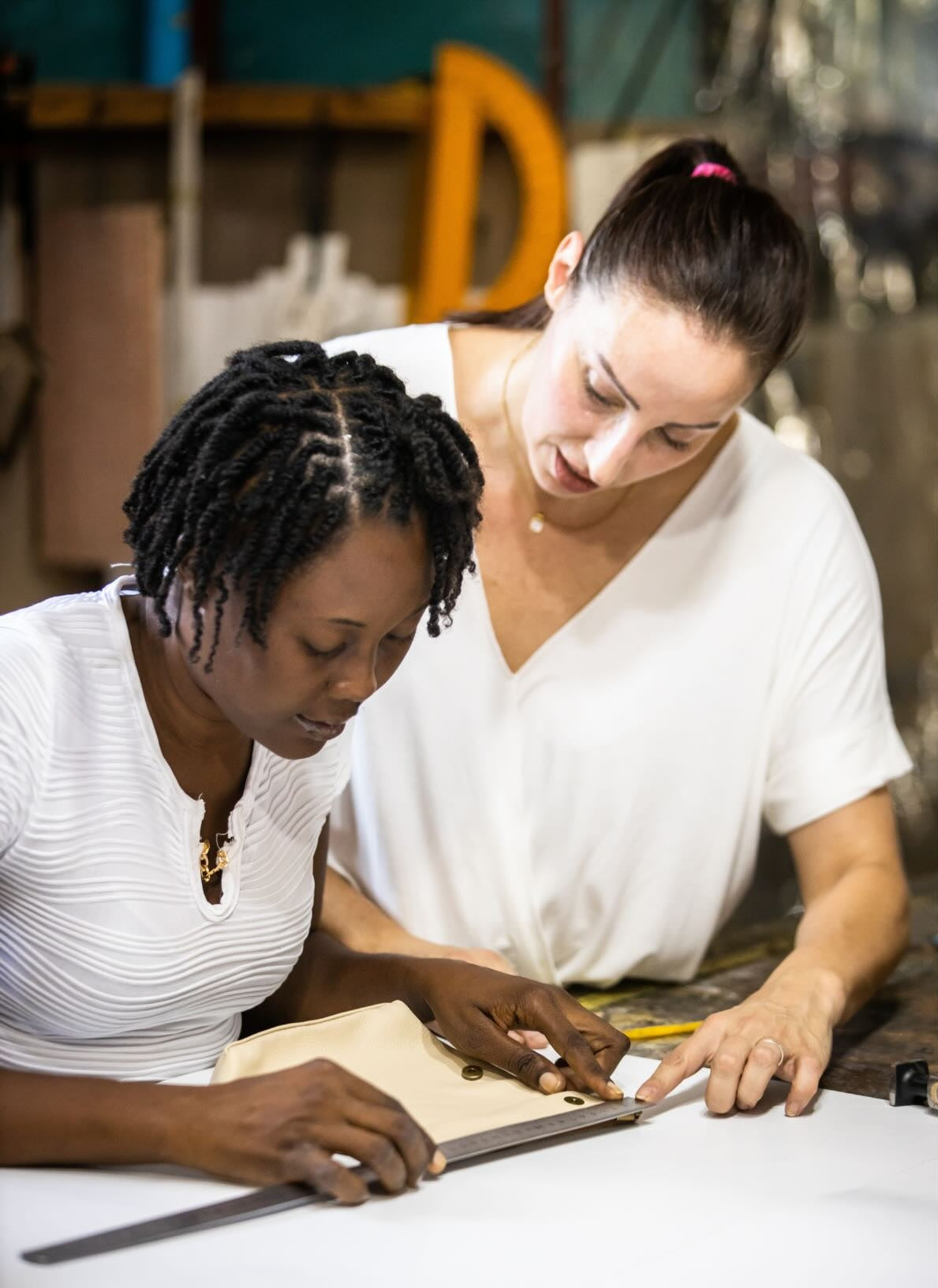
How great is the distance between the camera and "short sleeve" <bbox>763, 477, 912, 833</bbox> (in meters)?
1.67

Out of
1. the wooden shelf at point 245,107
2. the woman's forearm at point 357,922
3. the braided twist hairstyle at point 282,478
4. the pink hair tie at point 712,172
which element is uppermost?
the wooden shelf at point 245,107

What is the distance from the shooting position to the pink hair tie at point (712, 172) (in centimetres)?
156

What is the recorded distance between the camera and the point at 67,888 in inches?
44.2

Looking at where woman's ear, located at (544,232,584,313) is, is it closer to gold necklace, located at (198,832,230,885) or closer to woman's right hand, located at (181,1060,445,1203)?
gold necklace, located at (198,832,230,885)

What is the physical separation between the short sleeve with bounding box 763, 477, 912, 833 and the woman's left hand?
29cm

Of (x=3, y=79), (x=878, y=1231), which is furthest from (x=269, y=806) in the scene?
(x=3, y=79)

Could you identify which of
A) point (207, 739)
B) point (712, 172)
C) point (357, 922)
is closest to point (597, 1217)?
point (207, 739)

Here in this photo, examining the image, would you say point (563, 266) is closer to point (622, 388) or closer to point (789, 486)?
point (622, 388)

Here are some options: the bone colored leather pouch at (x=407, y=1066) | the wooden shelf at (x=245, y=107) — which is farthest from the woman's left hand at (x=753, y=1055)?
the wooden shelf at (x=245, y=107)

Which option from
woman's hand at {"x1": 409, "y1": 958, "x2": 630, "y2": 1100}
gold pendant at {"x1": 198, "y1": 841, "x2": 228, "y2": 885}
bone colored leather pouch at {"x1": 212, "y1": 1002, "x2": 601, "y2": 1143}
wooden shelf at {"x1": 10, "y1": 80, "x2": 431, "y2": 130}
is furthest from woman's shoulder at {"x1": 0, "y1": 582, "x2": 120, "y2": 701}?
wooden shelf at {"x1": 10, "y1": 80, "x2": 431, "y2": 130}

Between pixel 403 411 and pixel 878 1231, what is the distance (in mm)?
647

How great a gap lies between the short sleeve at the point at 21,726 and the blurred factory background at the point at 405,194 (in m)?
1.87

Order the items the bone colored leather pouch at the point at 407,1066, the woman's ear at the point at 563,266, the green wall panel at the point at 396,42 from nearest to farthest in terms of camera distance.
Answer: the bone colored leather pouch at the point at 407,1066
the woman's ear at the point at 563,266
the green wall panel at the point at 396,42

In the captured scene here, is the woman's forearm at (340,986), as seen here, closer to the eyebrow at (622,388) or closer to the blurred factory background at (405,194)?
the eyebrow at (622,388)
